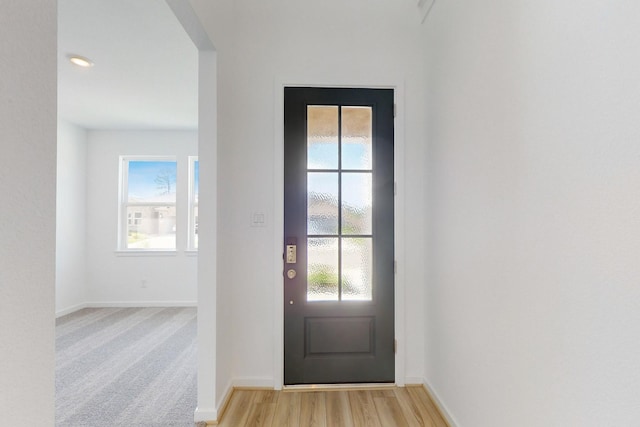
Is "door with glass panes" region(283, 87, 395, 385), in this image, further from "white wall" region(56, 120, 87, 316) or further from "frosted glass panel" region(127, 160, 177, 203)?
"white wall" region(56, 120, 87, 316)

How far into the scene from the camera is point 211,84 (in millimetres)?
1967

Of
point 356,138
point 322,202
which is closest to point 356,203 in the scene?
point 322,202

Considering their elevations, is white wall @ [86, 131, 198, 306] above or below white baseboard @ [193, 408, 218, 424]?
above

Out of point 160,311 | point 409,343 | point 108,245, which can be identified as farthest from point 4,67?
point 108,245

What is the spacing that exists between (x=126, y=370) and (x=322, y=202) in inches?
86.3

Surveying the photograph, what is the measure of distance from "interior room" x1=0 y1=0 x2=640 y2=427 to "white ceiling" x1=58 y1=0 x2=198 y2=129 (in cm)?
9

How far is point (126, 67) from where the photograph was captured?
114 inches

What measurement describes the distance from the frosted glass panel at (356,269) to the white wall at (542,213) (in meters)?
0.61

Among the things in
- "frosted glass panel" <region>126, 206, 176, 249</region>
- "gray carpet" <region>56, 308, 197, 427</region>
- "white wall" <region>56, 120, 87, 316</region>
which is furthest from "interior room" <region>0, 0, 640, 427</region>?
"frosted glass panel" <region>126, 206, 176, 249</region>

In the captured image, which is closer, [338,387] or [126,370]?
[338,387]

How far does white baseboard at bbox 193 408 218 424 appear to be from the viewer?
1913mm

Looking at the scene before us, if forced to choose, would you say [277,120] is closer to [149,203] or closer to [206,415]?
[206,415]

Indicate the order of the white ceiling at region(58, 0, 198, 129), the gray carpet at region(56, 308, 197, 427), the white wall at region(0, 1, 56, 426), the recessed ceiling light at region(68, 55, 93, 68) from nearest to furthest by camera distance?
the white wall at region(0, 1, 56, 426) < the gray carpet at region(56, 308, 197, 427) < the white ceiling at region(58, 0, 198, 129) < the recessed ceiling light at region(68, 55, 93, 68)

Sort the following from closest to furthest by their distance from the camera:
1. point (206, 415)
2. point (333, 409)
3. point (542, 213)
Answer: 1. point (542, 213)
2. point (206, 415)
3. point (333, 409)
